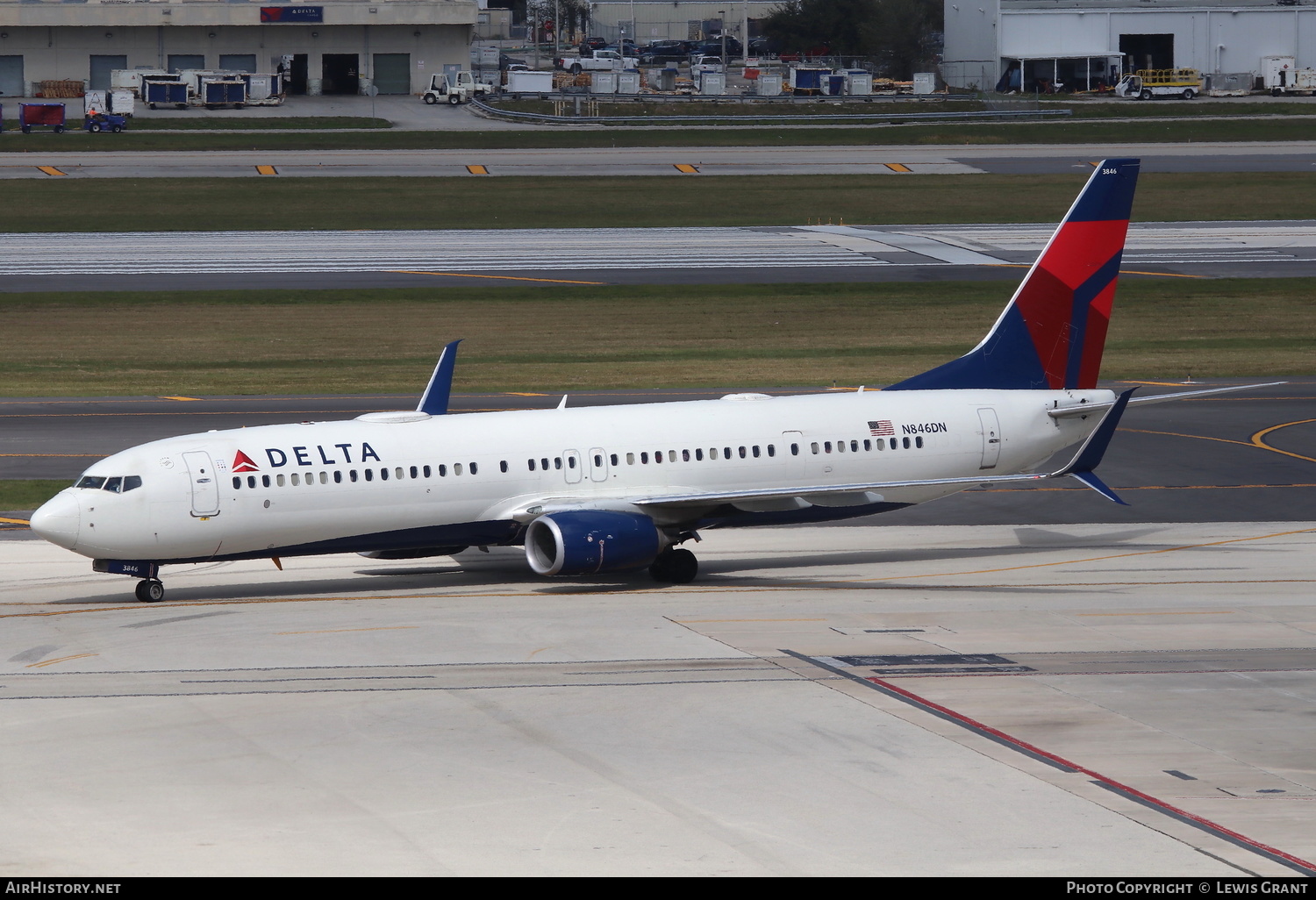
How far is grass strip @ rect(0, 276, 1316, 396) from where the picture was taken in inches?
2594

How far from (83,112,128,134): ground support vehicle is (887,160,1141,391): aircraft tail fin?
112790mm

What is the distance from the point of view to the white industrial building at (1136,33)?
6668 inches

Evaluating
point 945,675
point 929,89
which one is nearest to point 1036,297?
point 945,675

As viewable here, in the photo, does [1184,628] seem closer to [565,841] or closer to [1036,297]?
[1036,297]

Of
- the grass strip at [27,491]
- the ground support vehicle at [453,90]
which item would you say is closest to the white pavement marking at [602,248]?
the grass strip at [27,491]

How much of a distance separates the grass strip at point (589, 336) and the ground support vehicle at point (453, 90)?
86308mm

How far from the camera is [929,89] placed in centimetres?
17125

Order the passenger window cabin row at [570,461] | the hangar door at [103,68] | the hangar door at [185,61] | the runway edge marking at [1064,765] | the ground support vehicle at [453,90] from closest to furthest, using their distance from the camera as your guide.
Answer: the runway edge marking at [1064,765] → the passenger window cabin row at [570,461] → the ground support vehicle at [453,90] → the hangar door at [103,68] → the hangar door at [185,61]

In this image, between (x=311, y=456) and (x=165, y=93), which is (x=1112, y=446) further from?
(x=165, y=93)

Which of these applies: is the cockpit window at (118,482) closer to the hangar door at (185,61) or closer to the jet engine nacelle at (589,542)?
the jet engine nacelle at (589,542)

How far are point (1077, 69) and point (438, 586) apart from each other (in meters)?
146

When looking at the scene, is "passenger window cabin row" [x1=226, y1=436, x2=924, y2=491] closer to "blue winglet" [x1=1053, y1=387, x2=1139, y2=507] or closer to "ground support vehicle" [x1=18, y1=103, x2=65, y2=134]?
"blue winglet" [x1=1053, y1=387, x2=1139, y2=507]

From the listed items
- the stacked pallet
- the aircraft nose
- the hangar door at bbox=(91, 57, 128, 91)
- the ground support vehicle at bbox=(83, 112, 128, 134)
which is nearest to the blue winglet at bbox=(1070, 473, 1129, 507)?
the aircraft nose

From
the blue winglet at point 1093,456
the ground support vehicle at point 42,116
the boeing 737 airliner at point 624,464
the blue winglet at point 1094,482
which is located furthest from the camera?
the ground support vehicle at point 42,116
